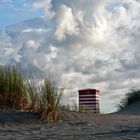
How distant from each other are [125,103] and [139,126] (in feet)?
45.8

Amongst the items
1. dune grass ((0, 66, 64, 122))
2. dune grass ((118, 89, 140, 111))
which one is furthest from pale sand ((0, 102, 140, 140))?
dune grass ((118, 89, 140, 111))

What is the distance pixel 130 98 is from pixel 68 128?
14.3m

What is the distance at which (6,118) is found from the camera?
592 inches

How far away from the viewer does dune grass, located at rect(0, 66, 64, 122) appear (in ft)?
49.9

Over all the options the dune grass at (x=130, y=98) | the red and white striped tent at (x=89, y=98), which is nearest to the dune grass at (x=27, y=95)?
the red and white striped tent at (x=89, y=98)

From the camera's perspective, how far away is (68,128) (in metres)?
13.8

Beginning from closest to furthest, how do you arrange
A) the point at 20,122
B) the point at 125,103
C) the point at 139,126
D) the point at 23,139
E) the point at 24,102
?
1. the point at 23,139
2. the point at 139,126
3. the point at 20,122
4. the point at 24,102
5. the point at 125,103

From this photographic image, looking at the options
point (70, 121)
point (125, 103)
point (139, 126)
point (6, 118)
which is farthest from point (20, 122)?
point (125, 103)

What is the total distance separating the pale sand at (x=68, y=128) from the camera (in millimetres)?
12391

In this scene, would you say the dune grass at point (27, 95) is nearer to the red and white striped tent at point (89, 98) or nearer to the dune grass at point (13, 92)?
the dune grass at point (13, 92)

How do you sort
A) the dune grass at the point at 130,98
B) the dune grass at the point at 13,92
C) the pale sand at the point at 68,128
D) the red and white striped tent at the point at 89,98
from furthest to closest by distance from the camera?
the dune grass at the point at 130,98, the red and white striped tent at the point at 89,98, the dune grass at the point at 13,92, the pale sand at the point at 68,128

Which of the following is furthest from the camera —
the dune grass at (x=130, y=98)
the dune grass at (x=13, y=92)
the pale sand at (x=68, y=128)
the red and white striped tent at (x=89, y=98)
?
the dune grass at (x=130, y=98)

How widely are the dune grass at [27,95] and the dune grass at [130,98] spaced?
10.7 metres

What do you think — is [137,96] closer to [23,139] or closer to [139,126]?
[139,126]
